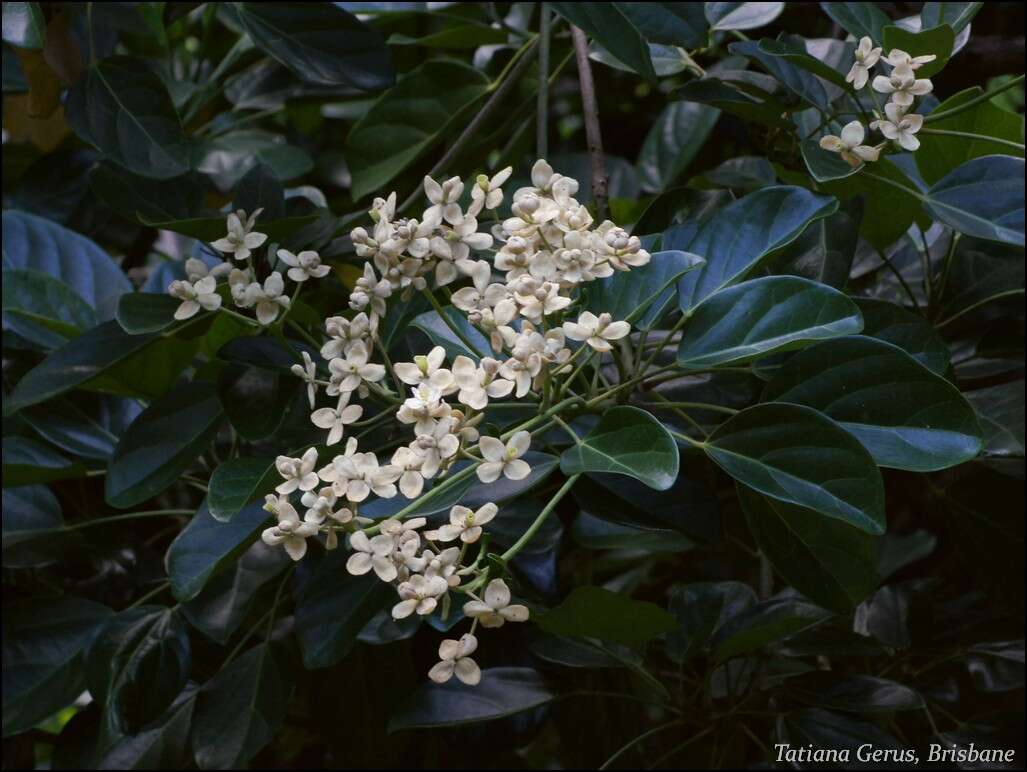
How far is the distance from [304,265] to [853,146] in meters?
0.37

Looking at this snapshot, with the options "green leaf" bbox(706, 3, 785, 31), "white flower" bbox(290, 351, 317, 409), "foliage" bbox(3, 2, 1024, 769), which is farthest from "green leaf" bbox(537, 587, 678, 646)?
"green leaf" bbox(706, 3, 785, 31)

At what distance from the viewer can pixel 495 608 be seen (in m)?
0.55

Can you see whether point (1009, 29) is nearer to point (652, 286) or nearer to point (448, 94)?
point (448, 94)

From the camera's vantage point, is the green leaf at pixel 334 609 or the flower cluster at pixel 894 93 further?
the green leaf at pixel 334 609

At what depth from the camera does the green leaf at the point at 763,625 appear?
778 millimetres

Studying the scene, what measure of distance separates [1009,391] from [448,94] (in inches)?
23.1

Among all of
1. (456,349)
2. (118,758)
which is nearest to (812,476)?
(456,349)

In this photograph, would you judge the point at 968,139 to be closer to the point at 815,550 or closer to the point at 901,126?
the point at 901,126

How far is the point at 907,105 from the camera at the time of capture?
66 cm

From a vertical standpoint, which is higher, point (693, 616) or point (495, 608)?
point (495, 608)

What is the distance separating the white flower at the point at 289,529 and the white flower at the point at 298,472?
0.05 ft

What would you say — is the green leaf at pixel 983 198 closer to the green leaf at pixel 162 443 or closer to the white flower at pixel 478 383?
the white flower at pixel 478 383

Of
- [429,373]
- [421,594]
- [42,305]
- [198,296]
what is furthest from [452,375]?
[42,305]

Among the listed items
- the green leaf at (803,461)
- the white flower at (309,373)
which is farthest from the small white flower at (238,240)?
the green leaf at (803,461)
